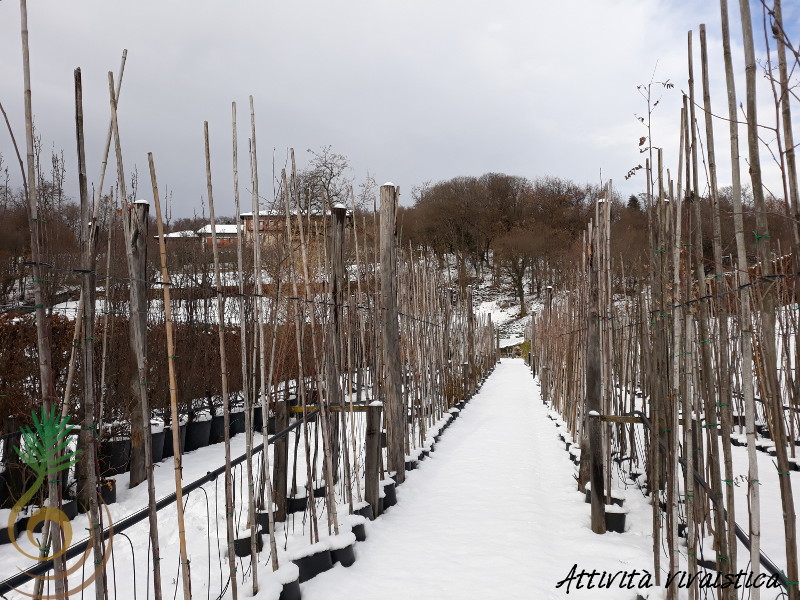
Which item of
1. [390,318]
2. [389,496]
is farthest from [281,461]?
[390,318]

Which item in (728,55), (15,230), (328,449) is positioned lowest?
(328,449)

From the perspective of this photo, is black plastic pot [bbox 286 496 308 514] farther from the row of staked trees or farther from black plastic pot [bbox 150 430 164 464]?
the row of staked trees

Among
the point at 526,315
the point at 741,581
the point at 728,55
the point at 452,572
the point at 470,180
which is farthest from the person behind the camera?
the point at 470,180

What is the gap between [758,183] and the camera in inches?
52.5

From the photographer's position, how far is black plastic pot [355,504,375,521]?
11.5 feet

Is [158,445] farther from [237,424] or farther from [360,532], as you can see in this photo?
[360,532]

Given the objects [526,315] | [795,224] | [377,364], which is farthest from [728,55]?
[526,315]

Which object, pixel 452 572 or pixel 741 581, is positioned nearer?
pixel 741 581

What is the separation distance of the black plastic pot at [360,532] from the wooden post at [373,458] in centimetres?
38

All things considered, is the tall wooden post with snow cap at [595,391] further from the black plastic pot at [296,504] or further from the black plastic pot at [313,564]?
the black plastic pot at [296,504]

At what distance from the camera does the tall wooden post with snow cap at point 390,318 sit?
4324 millimetres

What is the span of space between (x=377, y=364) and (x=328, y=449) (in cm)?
137

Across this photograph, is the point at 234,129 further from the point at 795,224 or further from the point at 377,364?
the point at 377,364

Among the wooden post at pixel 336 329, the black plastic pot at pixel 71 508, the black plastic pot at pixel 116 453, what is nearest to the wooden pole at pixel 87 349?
the wooden post at pixel 336 329
